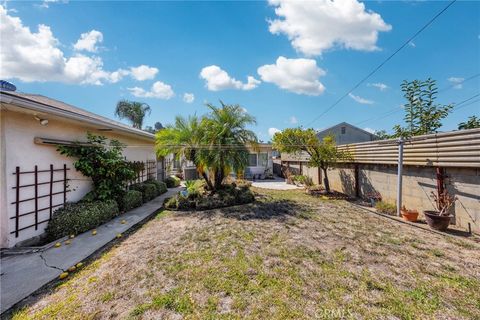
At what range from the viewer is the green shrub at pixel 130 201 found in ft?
22.8

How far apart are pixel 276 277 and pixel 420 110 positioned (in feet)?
44.8

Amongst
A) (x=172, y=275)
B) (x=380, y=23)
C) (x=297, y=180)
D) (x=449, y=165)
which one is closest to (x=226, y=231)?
(x=172, y=275)

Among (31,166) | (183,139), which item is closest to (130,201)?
(183,139)

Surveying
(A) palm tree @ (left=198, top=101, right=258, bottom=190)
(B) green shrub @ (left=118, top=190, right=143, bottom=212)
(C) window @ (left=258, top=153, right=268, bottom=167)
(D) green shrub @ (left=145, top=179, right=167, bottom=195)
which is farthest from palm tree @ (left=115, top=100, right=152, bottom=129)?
(B) green shrub @ (left=118, top=190, right=143, bottom=212)

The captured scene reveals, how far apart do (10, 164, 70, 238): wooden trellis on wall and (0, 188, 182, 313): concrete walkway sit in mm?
856

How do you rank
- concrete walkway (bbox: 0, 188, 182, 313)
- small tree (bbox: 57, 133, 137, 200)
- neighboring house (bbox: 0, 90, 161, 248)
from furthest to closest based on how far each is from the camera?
small tree (bbox: 57, 133, 137, 200)
neighboring house (bbox: 0, 90, 161, 248)
concrete walkway (bbox: 0, 188, 182, 313)

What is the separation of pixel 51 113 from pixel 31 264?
9.68 feet

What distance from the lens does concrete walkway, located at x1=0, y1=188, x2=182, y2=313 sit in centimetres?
288

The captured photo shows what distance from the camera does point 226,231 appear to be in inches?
209

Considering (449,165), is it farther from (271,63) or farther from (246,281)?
(271,63)
